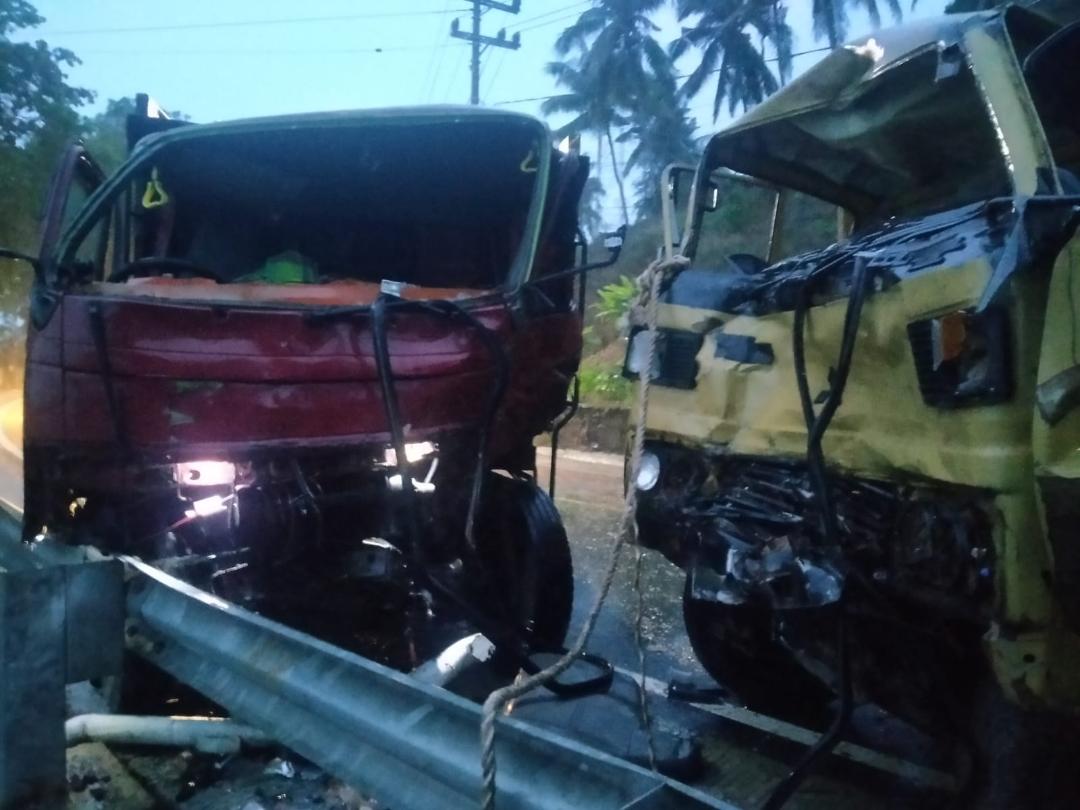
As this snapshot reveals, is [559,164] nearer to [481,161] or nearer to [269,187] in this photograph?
[481,161]

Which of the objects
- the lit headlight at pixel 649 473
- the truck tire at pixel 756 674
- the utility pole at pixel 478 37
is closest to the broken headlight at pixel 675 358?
the lit headlight at pixel 649 473

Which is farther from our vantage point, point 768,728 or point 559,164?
point 559,164

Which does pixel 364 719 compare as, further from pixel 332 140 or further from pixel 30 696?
pixel 332 140

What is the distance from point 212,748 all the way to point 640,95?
129 ft

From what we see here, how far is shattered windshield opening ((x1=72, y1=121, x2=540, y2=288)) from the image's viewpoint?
458 cm

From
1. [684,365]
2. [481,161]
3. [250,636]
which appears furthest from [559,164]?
[250,636]

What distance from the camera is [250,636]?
2295 mm

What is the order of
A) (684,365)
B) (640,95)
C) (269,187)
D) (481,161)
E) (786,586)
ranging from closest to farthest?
1. (786,586)
2. (684,365)
3. (481,161)
4. (269,187)
5. (640,95)

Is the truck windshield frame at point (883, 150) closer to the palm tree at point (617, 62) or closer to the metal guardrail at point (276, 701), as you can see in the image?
the metal guardrail at point (276, 701)

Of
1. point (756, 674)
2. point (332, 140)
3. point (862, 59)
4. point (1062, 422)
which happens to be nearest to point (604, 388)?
point (332, 140)

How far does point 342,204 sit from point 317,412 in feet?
7.63

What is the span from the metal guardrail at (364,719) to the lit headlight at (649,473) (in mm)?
1433

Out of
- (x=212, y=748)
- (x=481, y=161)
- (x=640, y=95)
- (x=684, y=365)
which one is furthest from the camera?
(x=640, y=95)

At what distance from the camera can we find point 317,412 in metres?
3.55
